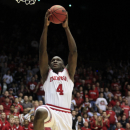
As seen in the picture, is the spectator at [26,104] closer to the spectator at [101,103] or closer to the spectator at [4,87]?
the spectator at [4,87]

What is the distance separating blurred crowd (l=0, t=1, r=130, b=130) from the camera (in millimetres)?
10203

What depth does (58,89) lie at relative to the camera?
4418 millimetres

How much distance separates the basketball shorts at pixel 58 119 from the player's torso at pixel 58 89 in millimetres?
87

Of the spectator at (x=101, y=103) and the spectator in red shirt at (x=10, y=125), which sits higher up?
the spectator at (x=101, y=103)

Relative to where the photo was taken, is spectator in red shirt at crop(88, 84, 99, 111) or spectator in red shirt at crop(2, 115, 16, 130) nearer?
spectator in red shirt at crop(2, 115, 16, 130)

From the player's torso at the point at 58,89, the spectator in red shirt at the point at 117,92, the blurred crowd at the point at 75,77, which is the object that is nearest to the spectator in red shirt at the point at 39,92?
the blurred crowd at the point at 75,77

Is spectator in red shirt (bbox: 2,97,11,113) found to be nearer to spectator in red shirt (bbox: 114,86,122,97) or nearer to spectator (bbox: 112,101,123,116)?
spectator (bbox: 112,101,123,116)

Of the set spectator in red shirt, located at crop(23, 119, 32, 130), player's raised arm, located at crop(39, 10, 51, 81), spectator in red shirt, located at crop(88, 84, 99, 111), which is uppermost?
player's raised arm, located at crop(39, 10, 51, 81)

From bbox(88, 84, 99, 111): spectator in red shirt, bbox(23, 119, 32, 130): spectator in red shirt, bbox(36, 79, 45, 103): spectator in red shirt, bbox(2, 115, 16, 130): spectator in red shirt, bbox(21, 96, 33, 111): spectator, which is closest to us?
bbox(2, 115, 16, 130): spectator in red shirt

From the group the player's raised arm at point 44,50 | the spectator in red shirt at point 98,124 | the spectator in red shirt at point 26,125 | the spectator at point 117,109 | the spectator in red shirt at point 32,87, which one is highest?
the player's raised arm at point 44,50

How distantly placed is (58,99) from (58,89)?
0.18 meters

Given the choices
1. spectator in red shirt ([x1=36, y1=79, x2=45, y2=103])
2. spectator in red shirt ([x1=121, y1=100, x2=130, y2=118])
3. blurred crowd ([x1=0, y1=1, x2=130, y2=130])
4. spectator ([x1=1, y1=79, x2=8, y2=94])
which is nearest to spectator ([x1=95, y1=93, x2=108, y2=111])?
blurred crowd ([x1=0, y1=1, x2=130, y2=130])

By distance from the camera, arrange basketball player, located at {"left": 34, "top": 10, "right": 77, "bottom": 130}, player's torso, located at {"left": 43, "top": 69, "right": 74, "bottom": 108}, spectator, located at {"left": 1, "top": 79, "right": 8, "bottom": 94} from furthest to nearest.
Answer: spectator, located at {"left": 1, "top": 79, "right": 8, "bottom": 94} < player's torso, located at {"left": 43, "top": 69, "right": 74, "bottom": 108} < basketball player, located at {"left": 34, "top": 10, "right": 77, "bottom": 130}

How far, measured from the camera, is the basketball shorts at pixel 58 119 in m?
4.14
